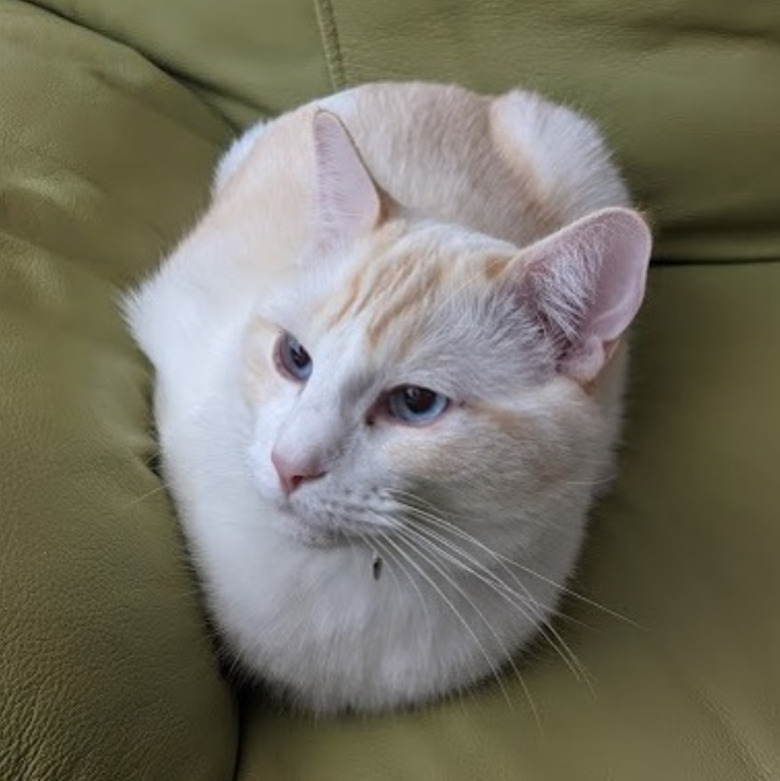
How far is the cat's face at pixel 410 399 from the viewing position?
2.89ft

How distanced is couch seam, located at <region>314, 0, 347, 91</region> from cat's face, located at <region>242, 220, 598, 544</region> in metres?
0.53

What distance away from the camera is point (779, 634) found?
111 cm

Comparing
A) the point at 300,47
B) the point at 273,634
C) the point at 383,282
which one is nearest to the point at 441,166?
the point at 300,47

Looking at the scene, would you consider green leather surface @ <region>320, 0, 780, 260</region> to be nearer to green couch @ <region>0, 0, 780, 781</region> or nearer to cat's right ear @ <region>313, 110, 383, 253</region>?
green couch @ <region>0, 0, 780, 781</region>

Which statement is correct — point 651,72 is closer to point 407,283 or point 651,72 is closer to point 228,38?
point 228,38

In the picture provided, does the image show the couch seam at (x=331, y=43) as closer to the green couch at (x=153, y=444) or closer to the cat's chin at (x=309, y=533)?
the green couch at (x=153, y=444)

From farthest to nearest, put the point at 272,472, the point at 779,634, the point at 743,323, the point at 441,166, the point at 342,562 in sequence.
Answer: the point at 743,323
the point at 441,166
the point at 779,634
the point at 342,562
the point at 272,472

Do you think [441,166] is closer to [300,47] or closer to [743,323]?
[300,47]

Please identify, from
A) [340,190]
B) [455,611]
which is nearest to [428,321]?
[340,190]

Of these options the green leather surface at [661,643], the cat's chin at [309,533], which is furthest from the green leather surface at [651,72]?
the cat's chin at [309,533]

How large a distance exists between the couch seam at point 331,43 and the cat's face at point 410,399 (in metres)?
0.53

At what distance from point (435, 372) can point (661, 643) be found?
0.35m

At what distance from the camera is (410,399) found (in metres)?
0.91

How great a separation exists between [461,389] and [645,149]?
66 cm
